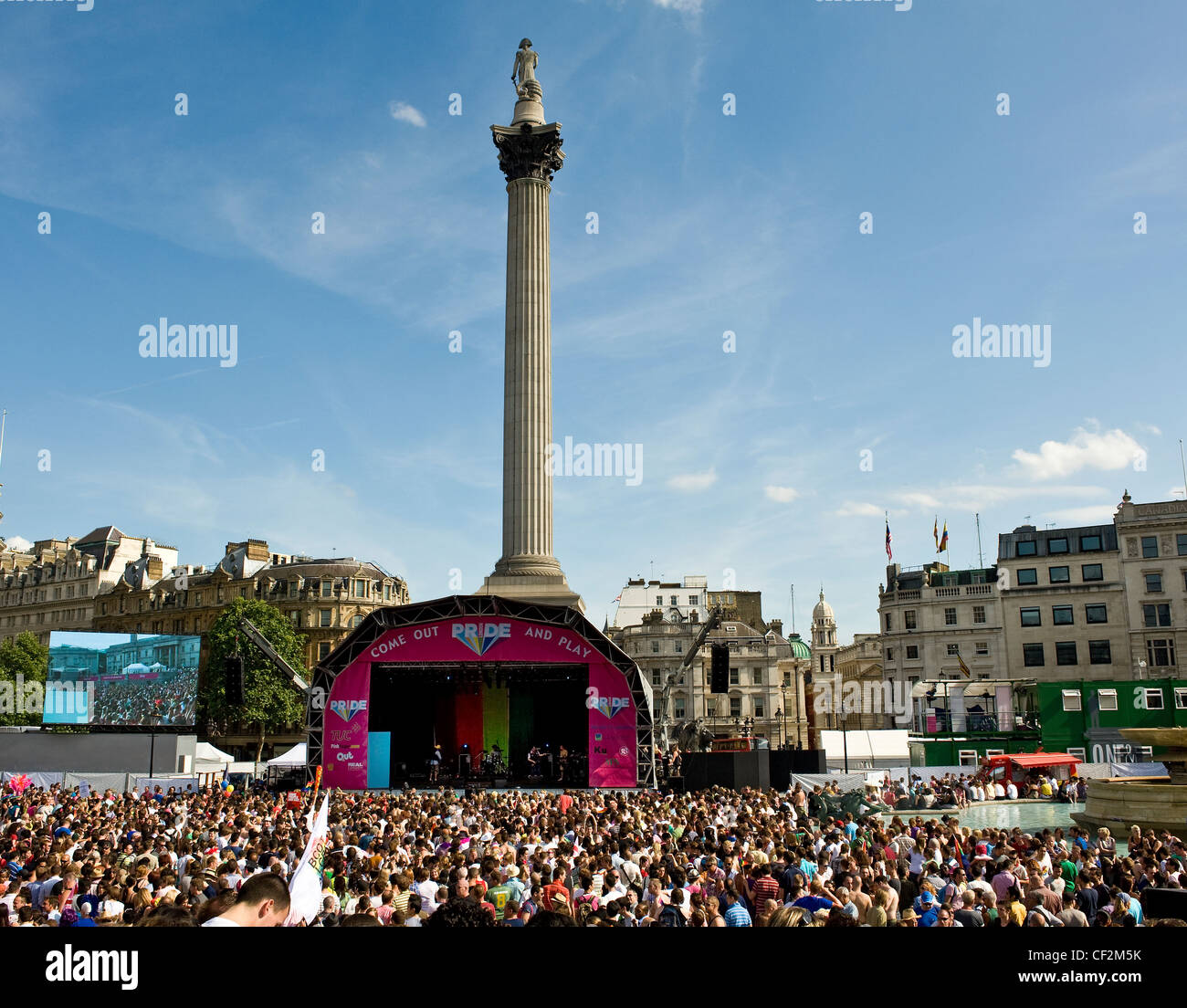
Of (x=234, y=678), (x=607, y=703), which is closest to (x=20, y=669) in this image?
(x=234, y=678)

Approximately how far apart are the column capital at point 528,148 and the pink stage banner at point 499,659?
25336 mm

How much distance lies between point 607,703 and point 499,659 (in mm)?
4531

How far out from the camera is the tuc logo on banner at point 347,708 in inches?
1454

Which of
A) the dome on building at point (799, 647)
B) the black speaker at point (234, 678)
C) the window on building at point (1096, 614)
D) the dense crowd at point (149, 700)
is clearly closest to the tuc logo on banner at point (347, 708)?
the black speaker at point (234, 678)

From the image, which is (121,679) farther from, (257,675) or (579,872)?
(579,872)

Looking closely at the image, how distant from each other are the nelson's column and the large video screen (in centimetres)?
1606

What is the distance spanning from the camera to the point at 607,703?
37156 mm

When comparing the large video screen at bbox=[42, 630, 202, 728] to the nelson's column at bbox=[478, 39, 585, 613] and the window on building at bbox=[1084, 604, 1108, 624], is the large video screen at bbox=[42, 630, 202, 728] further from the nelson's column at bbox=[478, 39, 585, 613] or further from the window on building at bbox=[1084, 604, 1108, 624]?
the window on building at bbox=[1084, 604, 1108, 624]

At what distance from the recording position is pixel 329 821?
65.6 feet

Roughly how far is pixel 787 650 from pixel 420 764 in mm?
60284

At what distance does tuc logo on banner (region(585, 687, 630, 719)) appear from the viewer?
37094 millimetres

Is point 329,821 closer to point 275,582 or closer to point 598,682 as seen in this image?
point 598,682

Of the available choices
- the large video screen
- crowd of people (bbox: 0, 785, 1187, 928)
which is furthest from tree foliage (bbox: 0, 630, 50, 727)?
crowd of people (bbox: 0, 785, 1187, 928)

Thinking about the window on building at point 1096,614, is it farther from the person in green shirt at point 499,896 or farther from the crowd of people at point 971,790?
the person in green shirt at point 499,896
